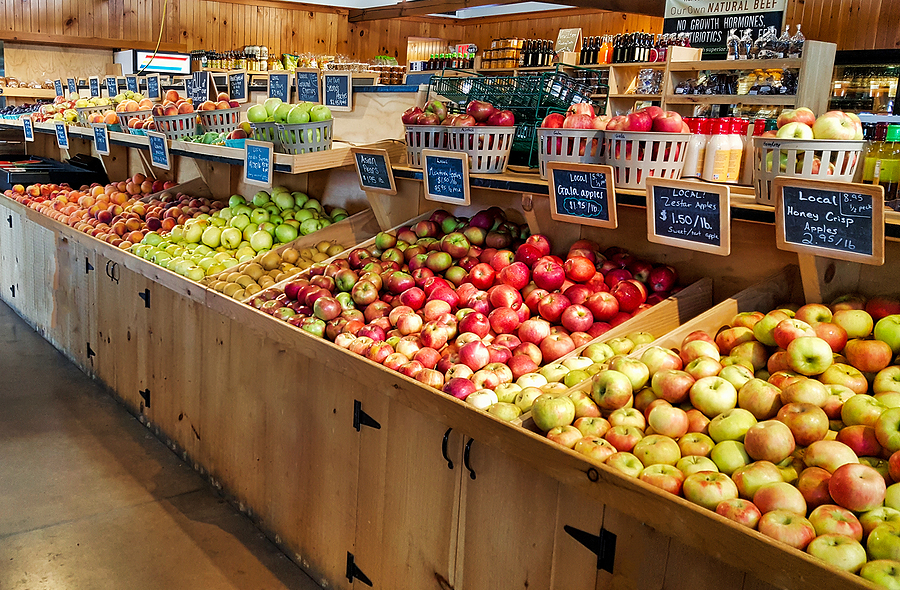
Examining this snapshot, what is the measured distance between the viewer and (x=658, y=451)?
154 cm

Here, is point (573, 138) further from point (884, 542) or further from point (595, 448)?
point (884, 542)

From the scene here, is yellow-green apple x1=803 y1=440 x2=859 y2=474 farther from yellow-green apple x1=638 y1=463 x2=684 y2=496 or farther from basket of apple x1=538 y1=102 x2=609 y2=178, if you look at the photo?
basket of apple x1=538 y1=102 x2=609 y2=178

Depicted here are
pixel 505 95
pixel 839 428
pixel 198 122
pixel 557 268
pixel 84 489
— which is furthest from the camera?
pixel 198 122

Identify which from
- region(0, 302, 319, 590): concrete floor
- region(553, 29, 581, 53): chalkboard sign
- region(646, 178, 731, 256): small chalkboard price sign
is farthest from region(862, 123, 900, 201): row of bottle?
region(553, 29, 581, 53): chalkboard sign

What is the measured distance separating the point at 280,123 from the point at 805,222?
2.24 m

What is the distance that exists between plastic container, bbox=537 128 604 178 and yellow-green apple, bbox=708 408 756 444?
0.91m

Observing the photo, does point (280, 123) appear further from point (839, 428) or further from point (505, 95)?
point (839, 428)

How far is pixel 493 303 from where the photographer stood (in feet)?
7.95

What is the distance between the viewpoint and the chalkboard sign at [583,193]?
Result: 2.12m

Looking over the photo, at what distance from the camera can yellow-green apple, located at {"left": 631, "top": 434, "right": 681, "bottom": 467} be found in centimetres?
154

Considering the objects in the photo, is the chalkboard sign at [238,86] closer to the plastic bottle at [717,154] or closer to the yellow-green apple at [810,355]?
the plastic bottle at [717,154]

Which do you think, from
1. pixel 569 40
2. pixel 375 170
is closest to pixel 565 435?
pixel 375 170

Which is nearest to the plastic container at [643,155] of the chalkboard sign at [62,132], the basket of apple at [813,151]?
the basket of apple at [813,151]

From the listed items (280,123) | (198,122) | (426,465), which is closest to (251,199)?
(198,122)
